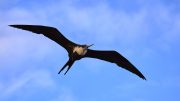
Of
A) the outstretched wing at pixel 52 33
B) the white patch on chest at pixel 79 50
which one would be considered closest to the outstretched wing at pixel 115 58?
the white patch on chest at pixel 79 50

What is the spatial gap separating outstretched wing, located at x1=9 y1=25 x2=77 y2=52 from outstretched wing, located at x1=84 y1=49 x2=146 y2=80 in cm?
124

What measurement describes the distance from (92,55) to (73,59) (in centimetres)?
173

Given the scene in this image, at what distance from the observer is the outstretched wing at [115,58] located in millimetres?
26406

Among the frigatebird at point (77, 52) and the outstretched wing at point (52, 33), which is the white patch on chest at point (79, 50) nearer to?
the frigatebird at point (77, 52)

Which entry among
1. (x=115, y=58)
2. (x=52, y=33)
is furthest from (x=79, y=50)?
(x=115, y=58)

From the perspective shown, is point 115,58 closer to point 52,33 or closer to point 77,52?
point 77,52

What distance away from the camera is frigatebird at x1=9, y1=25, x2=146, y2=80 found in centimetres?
2495

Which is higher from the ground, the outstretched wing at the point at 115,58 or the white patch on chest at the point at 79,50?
the outstretched wing at the point at 115,58

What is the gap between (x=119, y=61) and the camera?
87.9ft

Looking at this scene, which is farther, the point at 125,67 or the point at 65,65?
the point at 125,67

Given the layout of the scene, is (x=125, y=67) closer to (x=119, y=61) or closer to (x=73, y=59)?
(x=119, y=61)

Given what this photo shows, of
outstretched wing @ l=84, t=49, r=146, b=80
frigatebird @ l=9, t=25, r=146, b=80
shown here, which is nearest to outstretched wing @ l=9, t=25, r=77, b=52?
frigatebird @ l=9, t=25, r=146, b=80

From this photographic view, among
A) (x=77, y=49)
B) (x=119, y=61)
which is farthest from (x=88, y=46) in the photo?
(x=119, y=61)

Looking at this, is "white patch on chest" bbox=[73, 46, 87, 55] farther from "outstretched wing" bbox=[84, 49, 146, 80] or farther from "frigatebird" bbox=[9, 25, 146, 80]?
"outstretched wing" bbox=[84, 49, 146, 80]
